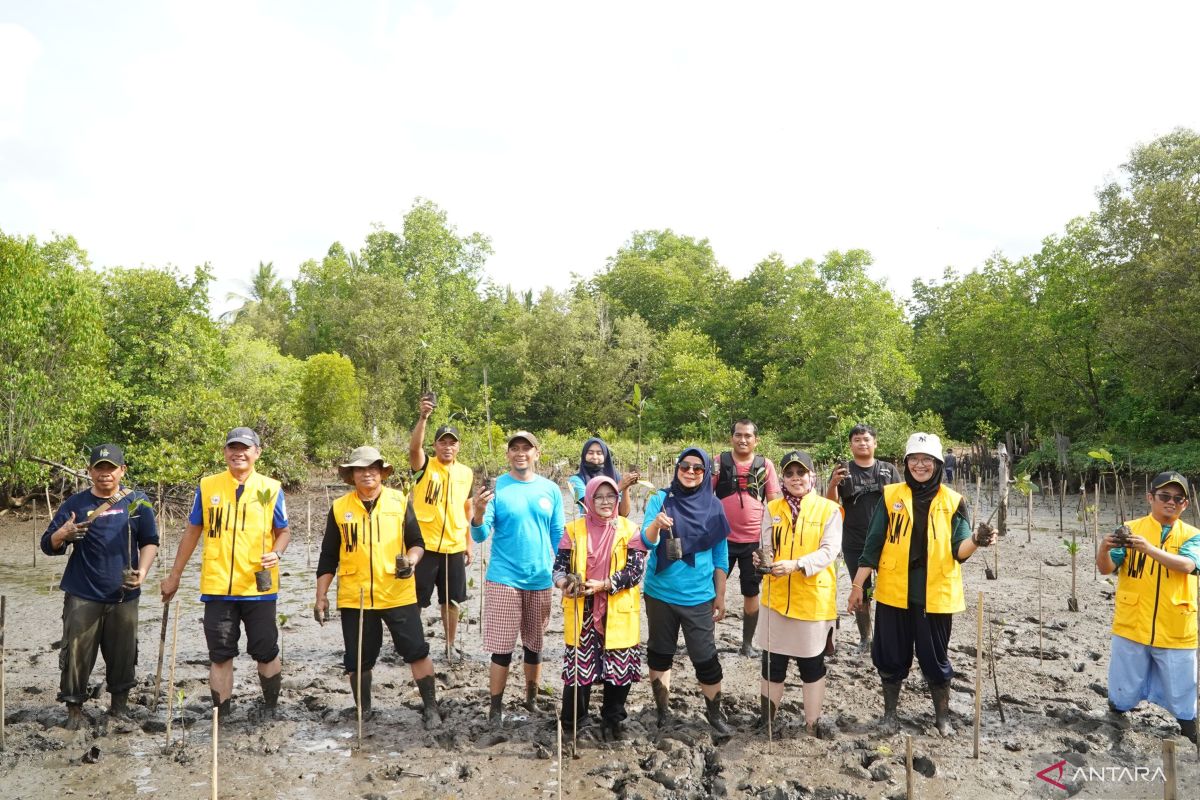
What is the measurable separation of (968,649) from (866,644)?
998mm

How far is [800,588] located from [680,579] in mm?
744

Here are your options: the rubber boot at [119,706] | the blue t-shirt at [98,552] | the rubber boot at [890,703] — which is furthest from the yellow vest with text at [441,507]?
the rubber boot at [890,703]

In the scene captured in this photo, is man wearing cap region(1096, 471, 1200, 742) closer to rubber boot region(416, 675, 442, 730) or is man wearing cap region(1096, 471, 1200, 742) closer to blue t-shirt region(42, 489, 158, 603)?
rubber boot region(416, 675, 442, 730)

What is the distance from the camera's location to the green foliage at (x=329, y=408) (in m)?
27.0

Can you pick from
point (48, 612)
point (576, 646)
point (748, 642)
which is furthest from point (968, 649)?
point (48, 612)

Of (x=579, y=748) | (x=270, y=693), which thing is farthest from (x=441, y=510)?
(x=579, y=748)

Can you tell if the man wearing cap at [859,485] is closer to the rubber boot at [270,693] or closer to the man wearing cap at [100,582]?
the rubber boot at [270,693]

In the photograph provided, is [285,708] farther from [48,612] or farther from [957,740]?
[48,612]

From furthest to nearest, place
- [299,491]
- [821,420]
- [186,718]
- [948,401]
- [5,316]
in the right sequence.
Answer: [948,401] < [821,420] < [299,491] < [5,316] < [186,718]

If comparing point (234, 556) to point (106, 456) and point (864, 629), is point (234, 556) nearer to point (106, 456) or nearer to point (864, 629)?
point (106, 456)

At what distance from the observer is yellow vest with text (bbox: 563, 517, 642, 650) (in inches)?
190

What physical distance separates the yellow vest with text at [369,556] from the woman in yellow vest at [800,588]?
234 cm

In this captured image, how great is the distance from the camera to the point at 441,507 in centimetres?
618

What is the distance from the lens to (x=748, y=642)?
694 centimetres
